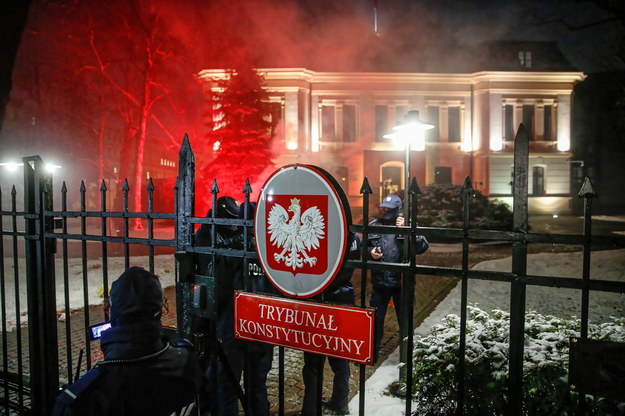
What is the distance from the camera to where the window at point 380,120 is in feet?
95.5

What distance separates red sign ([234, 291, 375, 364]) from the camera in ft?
6.90

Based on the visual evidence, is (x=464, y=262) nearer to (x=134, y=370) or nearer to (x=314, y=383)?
(x=134, y=370)

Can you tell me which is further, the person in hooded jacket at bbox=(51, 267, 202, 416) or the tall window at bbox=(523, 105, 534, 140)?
the tall window at bbox=(523, 105, 534, 140)

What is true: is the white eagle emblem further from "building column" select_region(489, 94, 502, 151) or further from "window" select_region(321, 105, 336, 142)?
"building column" select_region(489, 94, 502, 151)

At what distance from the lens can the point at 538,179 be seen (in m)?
29.0

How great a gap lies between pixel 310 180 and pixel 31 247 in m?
2.68

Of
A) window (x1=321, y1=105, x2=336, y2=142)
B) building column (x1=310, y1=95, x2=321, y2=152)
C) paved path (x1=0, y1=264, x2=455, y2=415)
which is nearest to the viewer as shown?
paved path (x1=0, y1=264, x2=455, y2=415)

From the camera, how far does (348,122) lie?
29.3 m

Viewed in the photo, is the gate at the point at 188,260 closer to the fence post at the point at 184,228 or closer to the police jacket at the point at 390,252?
the fence post at the point at 184,228

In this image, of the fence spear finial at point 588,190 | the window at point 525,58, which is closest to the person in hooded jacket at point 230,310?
the fence spear finial at point 588,190

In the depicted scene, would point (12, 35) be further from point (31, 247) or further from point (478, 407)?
point (478, 407)

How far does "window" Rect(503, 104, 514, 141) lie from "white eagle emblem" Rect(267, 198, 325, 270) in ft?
100

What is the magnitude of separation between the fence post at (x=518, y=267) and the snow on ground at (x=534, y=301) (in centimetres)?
206

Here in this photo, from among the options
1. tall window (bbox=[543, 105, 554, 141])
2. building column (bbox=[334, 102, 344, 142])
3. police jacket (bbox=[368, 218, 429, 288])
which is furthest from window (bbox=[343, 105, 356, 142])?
police jacket (bbox=[368, 218, 429, 288])
